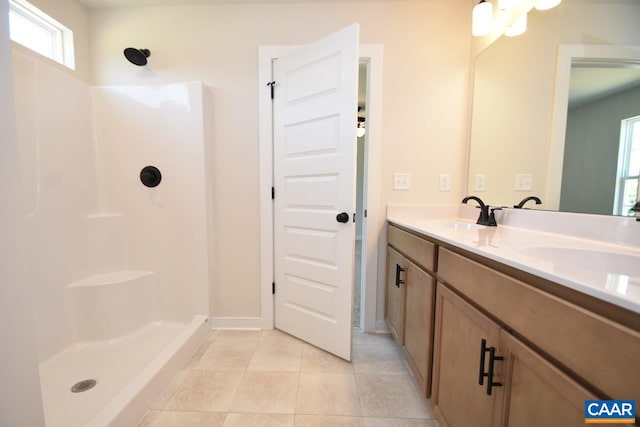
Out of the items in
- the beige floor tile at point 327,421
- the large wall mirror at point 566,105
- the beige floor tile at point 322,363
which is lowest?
the beige floor tile at point 322,363

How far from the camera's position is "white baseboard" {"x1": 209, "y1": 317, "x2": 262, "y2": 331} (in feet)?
6.17

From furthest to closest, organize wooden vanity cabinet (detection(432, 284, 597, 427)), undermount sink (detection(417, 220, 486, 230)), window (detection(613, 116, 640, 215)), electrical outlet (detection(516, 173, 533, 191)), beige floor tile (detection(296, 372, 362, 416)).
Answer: undermount sink (detection(417, 220, 486, 230))
electrical outlet (detection(516, 173, 533, 191))
beige floor tile (detection(296, 372, 362, 416))
window (detection(613, 116, 640, 215))
wooden vanity cabinet (detection(432, 284, 597, 427))

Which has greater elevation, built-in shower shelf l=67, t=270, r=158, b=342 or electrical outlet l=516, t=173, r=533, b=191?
electrical outlet l=516, t=173, r=533, b=191

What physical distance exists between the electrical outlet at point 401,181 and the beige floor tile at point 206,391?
64.9 inches

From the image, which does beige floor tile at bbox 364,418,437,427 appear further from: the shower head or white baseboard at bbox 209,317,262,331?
the shower head

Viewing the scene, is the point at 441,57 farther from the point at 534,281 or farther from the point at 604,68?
the point at 534,281

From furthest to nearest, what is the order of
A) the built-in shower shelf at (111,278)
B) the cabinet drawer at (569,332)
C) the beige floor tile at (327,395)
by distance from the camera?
the built-in shower shelf at (111,278) → the beige floor tile at (327,395) → the cabinet drawer at (569,332)

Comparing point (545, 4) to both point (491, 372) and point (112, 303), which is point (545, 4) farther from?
point (112, 303)

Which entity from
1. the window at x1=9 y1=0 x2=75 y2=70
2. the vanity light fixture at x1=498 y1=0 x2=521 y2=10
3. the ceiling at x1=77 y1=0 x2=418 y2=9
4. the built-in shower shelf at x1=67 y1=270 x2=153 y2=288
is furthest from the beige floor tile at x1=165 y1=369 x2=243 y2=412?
the vanity light fixture at x1=498 y1=0 x2=521 y2=10

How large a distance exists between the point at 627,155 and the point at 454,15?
1475mm

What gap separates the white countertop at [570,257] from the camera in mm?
446

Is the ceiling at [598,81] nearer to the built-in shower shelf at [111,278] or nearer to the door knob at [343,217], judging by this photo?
the door knob at [343,217]

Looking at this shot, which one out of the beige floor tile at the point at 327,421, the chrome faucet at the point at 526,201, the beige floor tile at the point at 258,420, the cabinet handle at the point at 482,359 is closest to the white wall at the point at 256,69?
the chrome faucet at the point at 526,201

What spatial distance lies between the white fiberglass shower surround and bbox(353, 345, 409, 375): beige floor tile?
44.1 inches
